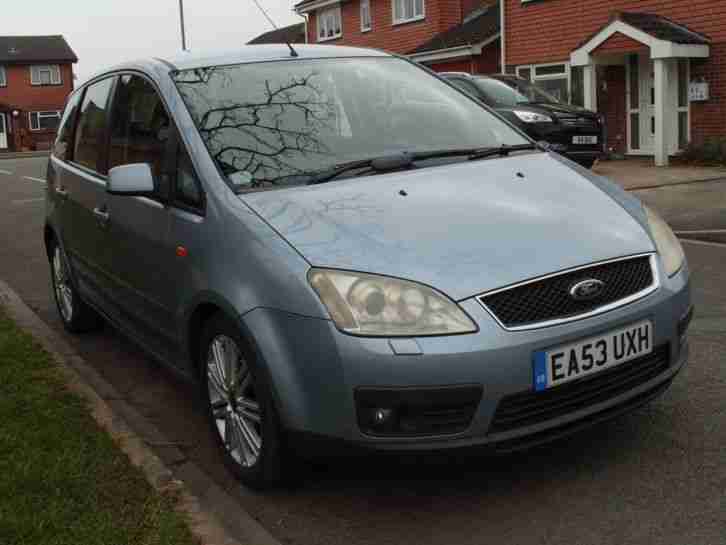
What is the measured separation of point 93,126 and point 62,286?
1.44 meters

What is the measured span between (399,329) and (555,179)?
4.33 feet

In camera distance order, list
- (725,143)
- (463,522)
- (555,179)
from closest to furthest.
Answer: (463,522)
(555,179)
(725,143)

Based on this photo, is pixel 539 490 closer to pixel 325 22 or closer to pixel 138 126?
pixel 138 126

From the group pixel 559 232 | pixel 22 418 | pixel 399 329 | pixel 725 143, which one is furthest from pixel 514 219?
pixel 725 143

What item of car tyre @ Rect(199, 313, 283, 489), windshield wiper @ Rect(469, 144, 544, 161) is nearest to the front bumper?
car tyre @ Rect(199, 313, 283, 489)

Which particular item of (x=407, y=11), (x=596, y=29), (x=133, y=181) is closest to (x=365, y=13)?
(x=407, y=11)

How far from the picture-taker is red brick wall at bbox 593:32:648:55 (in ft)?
64.2

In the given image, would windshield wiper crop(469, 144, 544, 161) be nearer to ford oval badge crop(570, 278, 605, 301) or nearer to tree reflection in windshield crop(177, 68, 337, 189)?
tree reflection in windshield crop(177, 68, 337, 189)

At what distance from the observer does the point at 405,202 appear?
3.82m

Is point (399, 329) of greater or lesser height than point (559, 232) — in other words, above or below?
below

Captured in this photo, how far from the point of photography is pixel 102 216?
17.1ft

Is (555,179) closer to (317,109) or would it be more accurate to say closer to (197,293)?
(317,109)

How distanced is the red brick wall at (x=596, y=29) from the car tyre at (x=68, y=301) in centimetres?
1528

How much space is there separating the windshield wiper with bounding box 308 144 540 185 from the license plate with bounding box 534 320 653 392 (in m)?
1.26
